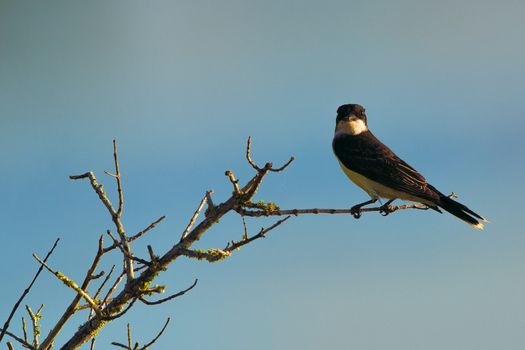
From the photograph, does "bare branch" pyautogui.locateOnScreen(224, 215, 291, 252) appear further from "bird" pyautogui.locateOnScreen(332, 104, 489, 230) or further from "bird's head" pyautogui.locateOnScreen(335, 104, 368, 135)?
"bird's head" pyautogui.locateOnScreen(335, 104, 368, 135)

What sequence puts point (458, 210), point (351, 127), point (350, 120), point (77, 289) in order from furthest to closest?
point (350, 120)
point (351, 127)
point (458, 210)
point (77, 289)

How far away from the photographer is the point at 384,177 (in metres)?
12.6

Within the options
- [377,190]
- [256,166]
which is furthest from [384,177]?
[256,166]

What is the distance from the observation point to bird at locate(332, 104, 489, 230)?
12.2 meters

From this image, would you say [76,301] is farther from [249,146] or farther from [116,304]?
[249,146]

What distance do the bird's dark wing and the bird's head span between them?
583 millimetres

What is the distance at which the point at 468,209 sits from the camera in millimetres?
12094

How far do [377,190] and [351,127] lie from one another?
2.54m

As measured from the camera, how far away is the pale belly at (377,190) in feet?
40.9

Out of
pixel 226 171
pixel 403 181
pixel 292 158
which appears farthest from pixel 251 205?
pixel 403 181

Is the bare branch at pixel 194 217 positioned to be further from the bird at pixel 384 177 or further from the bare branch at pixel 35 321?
the bird at pixel 384 177

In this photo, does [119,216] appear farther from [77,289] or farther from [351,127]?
[351,127]

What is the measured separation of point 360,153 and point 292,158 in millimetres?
7056

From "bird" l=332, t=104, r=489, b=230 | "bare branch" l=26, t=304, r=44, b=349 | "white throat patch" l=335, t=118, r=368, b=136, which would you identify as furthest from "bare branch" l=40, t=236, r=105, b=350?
"white throat patch" l=335, t=118, r=368, b=136
